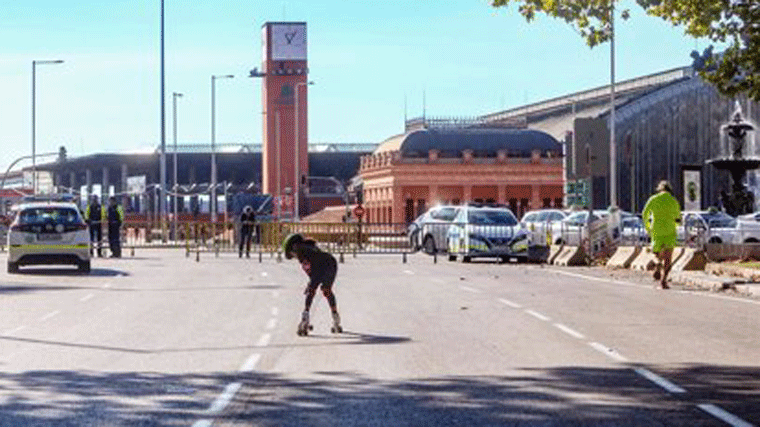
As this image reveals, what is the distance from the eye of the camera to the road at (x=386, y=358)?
10.6 metres

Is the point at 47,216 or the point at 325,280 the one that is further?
the point at 47,216

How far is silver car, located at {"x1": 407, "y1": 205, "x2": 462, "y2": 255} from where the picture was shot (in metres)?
47.8

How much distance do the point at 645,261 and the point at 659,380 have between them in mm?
22944

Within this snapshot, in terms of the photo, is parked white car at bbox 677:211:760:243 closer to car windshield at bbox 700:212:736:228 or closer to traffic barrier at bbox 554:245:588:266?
car windshield at bbox 700:212:736:228

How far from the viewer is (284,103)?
433 ft

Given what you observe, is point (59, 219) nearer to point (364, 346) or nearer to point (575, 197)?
point (575, 197)

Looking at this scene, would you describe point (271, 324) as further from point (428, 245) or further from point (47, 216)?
point (428, 245)

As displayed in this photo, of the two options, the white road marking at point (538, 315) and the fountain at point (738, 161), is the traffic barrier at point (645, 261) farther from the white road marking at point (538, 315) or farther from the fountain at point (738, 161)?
the fountain at point (738, 161)

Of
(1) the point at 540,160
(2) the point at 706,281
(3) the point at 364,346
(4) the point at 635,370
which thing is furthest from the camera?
(1) the point at 540,160

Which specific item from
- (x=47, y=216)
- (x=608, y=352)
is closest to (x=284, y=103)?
(x=47, y=216)

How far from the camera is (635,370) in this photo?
13.1 meters

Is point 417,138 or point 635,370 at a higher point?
point 417,138

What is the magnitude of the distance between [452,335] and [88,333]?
459 centimetres

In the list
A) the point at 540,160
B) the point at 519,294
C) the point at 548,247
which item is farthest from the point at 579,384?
the point at 540,160
